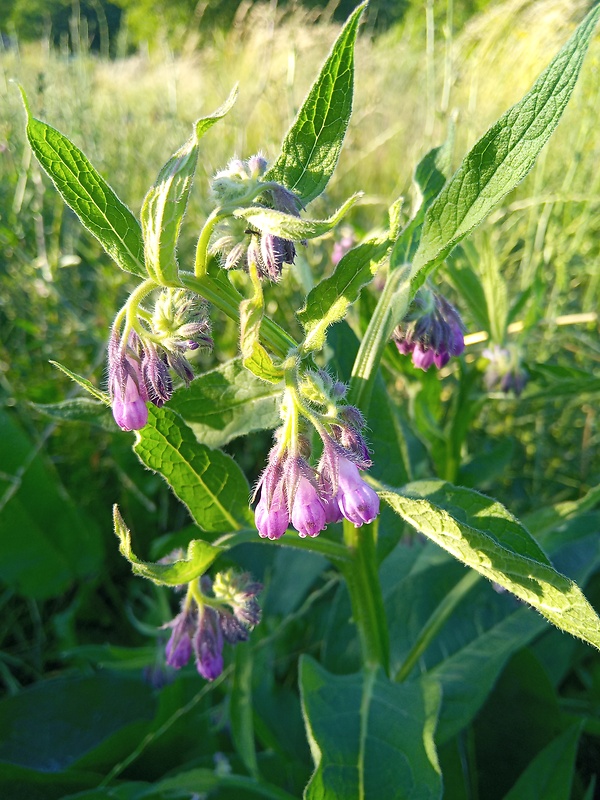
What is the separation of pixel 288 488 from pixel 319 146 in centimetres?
57

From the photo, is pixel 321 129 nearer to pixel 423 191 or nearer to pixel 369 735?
pixel 423 191

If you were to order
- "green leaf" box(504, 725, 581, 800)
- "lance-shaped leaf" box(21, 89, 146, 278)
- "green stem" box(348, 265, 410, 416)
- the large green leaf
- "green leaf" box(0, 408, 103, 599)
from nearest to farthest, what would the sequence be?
1. "lance-shaped leaf" box(21, 89, 146, 278)
2. "green stem" box(348, 265, 410, 416)
3. "green leaf" box(504, 725, 581, 800)
4. the large green leaf
5. "green leaf" box(0, 408, 103, 599)

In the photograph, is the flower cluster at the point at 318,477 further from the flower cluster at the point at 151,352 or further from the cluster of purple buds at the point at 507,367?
the cluster of purple buds at the point at 507,367

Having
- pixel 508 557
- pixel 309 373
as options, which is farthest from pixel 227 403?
pixel 508 557

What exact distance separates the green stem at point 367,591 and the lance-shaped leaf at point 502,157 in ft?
1.78

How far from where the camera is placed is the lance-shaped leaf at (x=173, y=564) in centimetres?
103

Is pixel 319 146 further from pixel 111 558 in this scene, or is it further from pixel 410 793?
pixel 111 558

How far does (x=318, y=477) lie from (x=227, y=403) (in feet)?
0.95

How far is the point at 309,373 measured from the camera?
1.06 metres

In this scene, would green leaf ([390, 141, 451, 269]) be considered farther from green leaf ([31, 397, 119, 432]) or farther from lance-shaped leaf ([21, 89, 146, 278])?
green leaf ([31, 397, 119, 432])

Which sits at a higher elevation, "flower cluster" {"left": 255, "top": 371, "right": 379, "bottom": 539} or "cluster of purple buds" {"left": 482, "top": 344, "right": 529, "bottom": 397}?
"cluster of purple buds" {"left": 482, "top": 344, "right": 529, "bottom": 397}

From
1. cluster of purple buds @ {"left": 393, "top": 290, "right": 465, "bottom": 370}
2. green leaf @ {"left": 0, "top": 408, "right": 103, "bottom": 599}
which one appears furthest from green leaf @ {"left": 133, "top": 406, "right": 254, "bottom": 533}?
green leaf @ {"left": 0, "top": 408, "right": 103, "bottom": 599}

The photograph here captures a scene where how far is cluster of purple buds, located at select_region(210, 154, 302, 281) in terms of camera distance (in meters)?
1.03

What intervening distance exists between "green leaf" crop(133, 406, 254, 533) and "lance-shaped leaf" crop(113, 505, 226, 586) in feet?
0.35
